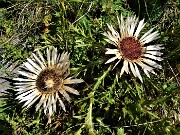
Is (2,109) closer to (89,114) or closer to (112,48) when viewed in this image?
(89,114)

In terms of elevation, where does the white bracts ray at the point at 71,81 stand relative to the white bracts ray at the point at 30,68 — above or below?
below

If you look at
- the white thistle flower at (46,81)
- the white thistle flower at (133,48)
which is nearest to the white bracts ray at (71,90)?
the white thistle flower at (46,81)

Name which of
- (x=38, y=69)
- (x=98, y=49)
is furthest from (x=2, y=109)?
(x=98, y=49)

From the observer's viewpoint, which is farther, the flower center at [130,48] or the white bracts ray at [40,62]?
the white bracts ray at [40,62]

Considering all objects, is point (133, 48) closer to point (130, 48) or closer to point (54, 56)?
point (130, 48)

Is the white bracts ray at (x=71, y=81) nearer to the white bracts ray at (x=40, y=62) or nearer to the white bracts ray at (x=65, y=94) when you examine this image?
the white bracts ray at (x=65, y=94)

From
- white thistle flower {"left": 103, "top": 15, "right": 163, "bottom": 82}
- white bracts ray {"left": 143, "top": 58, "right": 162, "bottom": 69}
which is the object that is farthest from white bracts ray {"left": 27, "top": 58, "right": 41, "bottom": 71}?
white bracts ray {"left": 143, "top": 58, "right": 162, "bottom": 69}

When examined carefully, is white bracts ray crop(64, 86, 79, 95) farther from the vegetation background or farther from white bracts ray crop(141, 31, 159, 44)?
white bracts ray crop(141, 31, 159, 44)
